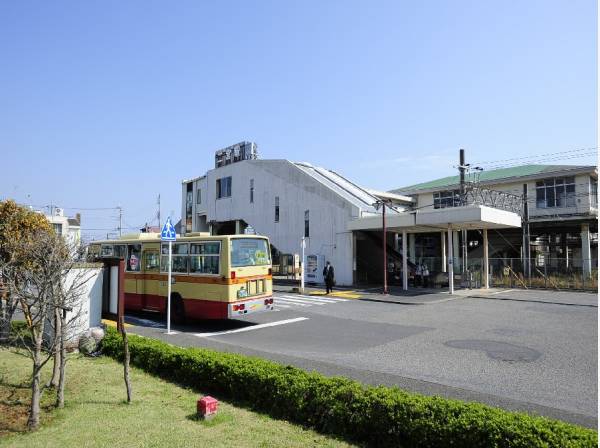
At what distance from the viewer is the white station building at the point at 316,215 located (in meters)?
24.9

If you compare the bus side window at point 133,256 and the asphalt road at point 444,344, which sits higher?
the bus side window at point 133,256

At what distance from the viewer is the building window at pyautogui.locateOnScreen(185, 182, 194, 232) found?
4497 centimetres

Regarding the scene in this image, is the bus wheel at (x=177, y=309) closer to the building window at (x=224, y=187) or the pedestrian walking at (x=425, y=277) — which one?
the pedestrian walking at (x=425, y=277)

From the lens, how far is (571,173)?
32156mm

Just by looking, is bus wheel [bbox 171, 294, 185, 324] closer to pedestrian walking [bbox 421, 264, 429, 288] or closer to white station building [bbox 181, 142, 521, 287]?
white station building [bbox 181, 142, 521, 287]

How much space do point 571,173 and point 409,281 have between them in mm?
15129

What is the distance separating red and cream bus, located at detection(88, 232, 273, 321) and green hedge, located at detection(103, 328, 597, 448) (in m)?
5.24

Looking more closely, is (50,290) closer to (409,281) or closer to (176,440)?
(176,440)

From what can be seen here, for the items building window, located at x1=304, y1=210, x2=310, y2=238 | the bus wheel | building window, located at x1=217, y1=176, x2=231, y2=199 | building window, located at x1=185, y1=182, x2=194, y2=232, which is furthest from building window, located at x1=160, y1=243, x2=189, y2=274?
building window, located at x1=185, y1=182, x2=194, y2=232

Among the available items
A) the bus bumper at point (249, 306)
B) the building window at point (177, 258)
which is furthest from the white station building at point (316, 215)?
the bus bumper at point (249, 306)

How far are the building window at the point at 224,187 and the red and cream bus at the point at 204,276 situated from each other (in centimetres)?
2381

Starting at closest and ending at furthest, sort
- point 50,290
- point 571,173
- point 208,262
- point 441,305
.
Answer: point 50,290 → point 208,262 → point 441,305 → point 571,173

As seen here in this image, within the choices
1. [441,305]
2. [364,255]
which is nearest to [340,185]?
[364,255]

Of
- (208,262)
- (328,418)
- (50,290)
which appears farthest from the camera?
(208,262)
